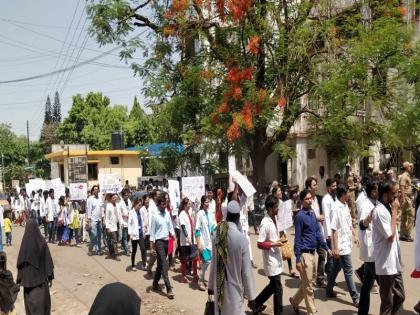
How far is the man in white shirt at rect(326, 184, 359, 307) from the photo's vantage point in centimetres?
721

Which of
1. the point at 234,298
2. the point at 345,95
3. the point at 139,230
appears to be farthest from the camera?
the point at 345,95

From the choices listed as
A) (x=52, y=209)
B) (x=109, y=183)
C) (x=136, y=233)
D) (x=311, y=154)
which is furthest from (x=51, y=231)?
(x=311, y=154)

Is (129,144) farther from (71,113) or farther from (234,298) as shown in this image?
(234,298)

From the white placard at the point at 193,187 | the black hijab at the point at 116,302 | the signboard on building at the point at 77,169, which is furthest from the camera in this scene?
the signboard on building at the point at 77,169

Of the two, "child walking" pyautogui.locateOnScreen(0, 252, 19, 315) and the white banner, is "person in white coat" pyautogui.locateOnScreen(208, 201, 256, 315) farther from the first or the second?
the white banner

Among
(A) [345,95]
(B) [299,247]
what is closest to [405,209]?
(A) [345,95]

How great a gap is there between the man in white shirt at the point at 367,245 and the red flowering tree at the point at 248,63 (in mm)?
8557

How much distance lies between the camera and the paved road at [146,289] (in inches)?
297

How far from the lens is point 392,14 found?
16.5m

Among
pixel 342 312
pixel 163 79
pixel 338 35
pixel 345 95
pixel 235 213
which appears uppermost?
pixel 338 35

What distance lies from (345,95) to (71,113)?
36725 millimetres

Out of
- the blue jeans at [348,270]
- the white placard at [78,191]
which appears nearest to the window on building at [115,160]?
the white placard at [78,191]

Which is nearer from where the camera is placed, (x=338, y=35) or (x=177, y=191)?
(x=177, y=191)

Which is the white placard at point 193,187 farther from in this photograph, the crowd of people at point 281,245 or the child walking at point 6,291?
the child walking at point 6,291
